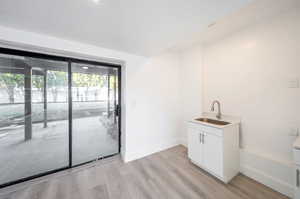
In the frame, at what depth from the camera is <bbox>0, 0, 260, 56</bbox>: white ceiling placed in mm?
1113

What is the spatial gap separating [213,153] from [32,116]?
3.16 metres

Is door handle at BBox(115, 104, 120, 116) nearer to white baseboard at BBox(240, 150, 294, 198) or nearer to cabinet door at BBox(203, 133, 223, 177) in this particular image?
cabinet door at BBox(203, 133, 223, 177)

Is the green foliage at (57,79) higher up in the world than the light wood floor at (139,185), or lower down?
higher up

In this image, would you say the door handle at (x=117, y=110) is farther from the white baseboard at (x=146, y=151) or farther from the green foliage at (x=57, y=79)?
the green foliage at (x=57, y=79)

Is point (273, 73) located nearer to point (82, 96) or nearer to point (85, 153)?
point (82, 96)

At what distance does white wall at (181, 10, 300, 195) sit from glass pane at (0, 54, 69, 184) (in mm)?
3253

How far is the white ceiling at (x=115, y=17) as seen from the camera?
1.11 metres

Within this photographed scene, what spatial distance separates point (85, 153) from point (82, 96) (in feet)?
4.07

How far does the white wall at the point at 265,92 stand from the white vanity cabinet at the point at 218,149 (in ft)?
0.89

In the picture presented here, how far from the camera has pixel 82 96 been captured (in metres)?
2.30

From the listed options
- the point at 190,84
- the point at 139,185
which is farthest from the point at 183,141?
the point at 139,185

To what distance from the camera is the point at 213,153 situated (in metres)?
1.88

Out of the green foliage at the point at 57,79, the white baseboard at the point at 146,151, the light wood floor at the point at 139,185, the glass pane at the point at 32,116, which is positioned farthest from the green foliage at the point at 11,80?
the white baseboard at the point at 146,151

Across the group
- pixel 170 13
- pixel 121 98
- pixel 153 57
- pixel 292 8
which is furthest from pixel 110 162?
pixel 292 8
